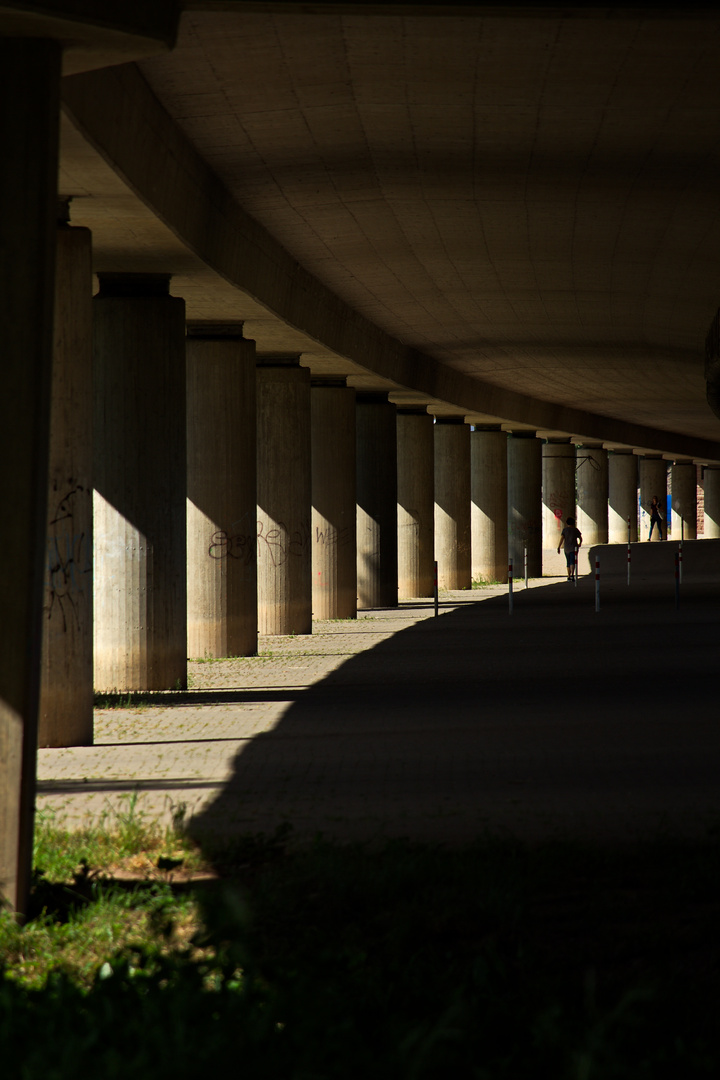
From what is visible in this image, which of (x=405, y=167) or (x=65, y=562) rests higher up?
(x=405, y=167)

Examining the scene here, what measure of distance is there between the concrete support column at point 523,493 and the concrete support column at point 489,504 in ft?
12.5

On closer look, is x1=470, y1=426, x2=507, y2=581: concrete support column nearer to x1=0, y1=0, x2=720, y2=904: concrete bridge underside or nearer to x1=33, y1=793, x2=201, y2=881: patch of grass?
x1=0, y1=0, x2=720, y2=904: concrete bridge underside

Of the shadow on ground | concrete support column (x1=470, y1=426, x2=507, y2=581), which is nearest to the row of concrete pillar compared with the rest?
the shadow on ground

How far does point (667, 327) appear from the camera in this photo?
26.4 metres

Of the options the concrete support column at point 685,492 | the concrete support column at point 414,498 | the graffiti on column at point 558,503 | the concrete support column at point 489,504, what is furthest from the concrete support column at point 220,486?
Result: the concrete support column at point 685,492

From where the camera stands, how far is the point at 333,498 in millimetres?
28250

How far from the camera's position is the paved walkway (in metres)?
9.05

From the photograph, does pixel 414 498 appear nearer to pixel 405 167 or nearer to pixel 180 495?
pixel 180 495

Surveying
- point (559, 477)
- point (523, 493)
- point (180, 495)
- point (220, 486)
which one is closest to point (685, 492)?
point (559, 477)

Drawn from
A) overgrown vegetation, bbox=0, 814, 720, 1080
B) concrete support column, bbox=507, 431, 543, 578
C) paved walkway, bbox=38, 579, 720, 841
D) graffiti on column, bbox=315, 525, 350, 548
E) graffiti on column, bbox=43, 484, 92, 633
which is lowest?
overgrown vegetation, bbox=0, 814, 720, 1080

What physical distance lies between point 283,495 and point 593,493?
4422cm

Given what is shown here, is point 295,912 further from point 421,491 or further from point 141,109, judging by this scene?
point 421,491

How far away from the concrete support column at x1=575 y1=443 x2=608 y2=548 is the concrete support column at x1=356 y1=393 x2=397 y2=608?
35641 millimetres

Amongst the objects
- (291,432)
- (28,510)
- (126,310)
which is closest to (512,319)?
(291,432)
